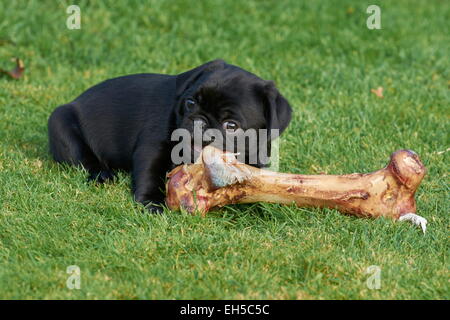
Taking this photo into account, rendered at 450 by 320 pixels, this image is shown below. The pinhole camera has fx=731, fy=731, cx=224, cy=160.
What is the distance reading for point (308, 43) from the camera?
25.1 ft

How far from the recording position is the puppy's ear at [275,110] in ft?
13.9

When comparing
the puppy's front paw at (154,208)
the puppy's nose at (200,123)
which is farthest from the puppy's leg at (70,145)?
the puppy's nose at (200,123)

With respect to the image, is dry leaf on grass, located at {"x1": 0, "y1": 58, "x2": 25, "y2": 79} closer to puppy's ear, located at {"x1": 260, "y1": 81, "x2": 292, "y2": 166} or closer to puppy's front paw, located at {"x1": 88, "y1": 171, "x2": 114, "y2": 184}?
puppy's front paw, located at {"x1": 88, "y1": 171, "x2": 114, "y2": 184}

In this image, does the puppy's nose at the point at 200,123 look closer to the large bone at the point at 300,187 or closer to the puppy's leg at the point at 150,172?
the large bone at the point at 300,187

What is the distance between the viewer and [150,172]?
4.42m

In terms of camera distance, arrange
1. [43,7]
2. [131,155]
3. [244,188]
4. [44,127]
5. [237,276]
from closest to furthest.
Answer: [237,276]
[244,188]
[131,155]
[44,127]
[43,7]

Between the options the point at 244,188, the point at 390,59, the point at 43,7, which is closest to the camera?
the point at 244,188

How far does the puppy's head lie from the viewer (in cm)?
415

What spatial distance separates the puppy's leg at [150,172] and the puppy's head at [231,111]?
0.25m

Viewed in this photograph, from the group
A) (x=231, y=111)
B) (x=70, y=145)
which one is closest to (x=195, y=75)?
(x=231, y=111)

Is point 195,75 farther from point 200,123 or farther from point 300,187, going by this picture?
point 300,187
